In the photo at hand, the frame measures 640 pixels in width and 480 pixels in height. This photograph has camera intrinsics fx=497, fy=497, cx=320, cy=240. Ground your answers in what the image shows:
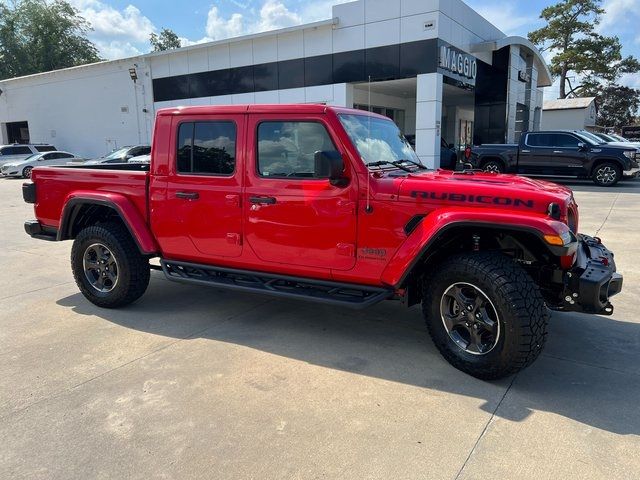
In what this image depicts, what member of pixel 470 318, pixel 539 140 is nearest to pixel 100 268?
pixel 470 318

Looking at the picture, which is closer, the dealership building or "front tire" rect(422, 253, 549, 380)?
"front tire" rect(422, 253, 549, 380)

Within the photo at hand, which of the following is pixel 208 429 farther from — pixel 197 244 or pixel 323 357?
pixel 197 244

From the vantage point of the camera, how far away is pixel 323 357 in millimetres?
3875

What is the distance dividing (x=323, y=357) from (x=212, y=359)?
0.86 meters

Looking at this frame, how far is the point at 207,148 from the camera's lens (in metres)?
4.44

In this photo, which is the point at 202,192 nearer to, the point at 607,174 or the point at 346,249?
the point at 346,249

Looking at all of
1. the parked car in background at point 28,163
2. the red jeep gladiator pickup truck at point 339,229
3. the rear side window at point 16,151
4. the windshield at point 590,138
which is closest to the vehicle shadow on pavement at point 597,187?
the windshield at point 590,138

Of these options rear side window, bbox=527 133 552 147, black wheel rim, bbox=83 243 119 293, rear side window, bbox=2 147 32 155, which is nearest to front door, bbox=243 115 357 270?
Result: black wheel rim, bbox=83 243 119 293

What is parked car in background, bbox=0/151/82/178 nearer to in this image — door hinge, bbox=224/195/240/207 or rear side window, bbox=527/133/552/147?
rear side window, bbox=527/133/552/147

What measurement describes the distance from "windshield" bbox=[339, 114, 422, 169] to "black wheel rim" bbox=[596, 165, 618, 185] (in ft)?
45.5

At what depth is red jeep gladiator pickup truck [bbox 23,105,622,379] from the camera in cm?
330

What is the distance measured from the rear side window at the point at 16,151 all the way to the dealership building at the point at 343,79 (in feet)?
13.6

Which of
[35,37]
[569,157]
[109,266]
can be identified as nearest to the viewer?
[109,266]

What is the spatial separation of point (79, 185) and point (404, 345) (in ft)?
11.9
